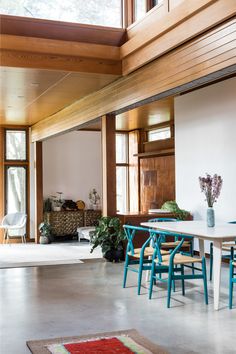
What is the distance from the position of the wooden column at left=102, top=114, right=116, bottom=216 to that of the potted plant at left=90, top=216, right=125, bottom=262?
240mm

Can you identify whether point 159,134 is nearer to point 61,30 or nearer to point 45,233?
point 45,233

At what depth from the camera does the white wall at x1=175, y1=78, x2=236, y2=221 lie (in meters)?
7.42

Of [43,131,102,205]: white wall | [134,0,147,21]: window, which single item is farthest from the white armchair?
[134,0,147,21]: window

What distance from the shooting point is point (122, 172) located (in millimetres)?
13781

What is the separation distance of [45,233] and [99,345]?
8224 mm

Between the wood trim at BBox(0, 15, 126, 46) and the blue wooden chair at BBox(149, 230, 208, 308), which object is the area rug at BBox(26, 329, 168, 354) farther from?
the wood trim at BBox(0, 15, 126, 46)

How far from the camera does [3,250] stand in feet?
34.6

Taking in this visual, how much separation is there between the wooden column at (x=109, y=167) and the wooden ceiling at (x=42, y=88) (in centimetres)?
66

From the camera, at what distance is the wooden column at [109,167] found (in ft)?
26.5

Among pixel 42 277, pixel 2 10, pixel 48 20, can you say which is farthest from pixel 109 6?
pixel 42 277

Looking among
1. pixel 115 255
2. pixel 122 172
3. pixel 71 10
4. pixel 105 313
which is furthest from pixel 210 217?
pixel 122 172

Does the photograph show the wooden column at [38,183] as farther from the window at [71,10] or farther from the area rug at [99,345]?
the area rug at [99,345]

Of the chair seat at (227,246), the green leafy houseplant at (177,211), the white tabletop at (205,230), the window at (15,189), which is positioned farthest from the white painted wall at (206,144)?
the window at (15,189)

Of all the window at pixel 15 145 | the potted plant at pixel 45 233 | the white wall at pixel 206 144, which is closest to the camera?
the white wall at pixel 206 144
